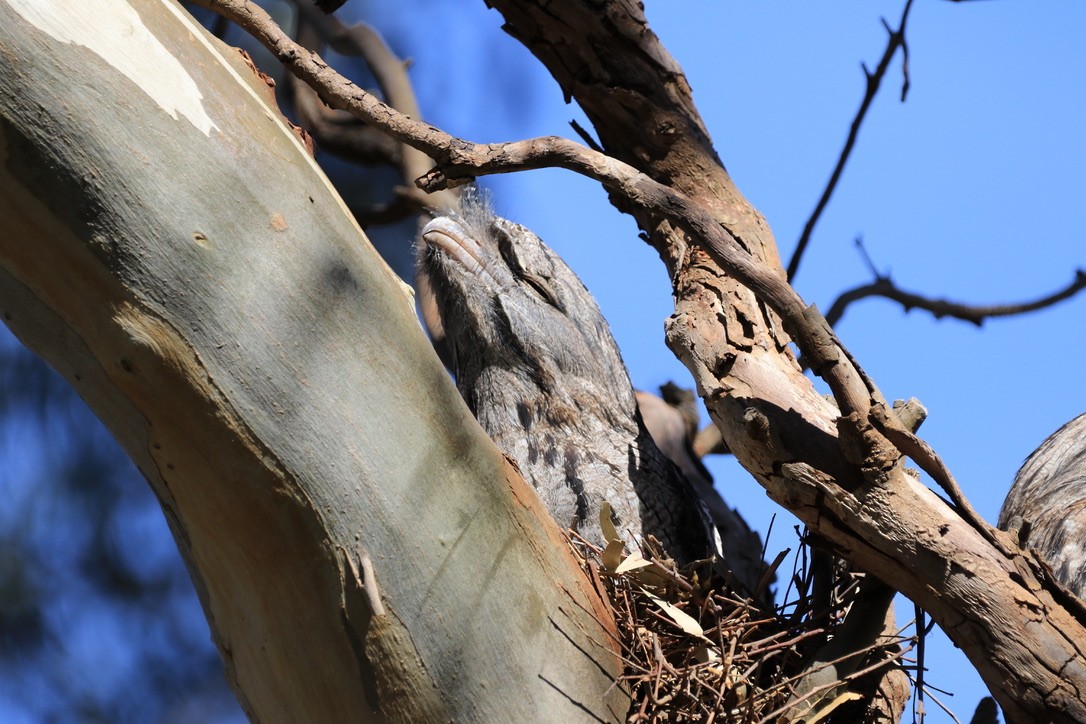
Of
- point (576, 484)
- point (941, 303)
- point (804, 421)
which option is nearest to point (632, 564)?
point (804, 421)

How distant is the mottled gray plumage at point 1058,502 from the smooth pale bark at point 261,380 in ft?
3.08

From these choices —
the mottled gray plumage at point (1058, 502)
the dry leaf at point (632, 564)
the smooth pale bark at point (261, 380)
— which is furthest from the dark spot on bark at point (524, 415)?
the mottled gray plumage at point (1058, 502)

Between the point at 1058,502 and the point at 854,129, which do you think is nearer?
the point at 1058,502

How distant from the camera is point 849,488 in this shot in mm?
1521

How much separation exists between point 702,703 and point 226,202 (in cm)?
102

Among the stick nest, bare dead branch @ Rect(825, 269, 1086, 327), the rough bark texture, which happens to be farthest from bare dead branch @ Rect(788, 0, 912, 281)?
the stick nest

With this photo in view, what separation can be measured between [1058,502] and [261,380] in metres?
1.51

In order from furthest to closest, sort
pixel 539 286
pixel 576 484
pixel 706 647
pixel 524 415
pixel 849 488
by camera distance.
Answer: pixel 539 286 → pixel 524 415 → pixel 576 484 → pixel 706 647 → pixel 849 488

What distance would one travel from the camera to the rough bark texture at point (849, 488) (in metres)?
1.39

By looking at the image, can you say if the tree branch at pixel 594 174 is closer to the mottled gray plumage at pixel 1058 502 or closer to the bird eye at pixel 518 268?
the mottled gray plumage at pixel 1058 502

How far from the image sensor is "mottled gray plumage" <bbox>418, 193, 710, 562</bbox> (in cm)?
223

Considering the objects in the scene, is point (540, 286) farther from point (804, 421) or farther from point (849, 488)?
point (849, 488)

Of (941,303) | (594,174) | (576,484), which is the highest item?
(941,303)

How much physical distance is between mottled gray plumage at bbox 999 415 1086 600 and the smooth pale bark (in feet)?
3.08
